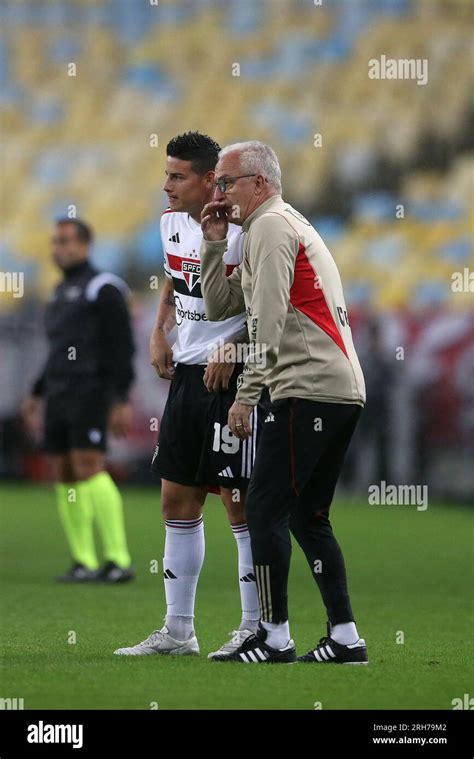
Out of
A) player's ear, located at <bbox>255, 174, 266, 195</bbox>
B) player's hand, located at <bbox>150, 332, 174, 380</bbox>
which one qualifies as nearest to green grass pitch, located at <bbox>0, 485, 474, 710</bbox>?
player's hand, located at <bbox>150, 332, 174, 380</bbox>

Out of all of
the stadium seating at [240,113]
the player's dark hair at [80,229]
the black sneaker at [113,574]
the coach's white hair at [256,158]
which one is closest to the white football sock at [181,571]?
the coach's white hair at [256,158]

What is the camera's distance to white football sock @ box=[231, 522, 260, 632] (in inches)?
241

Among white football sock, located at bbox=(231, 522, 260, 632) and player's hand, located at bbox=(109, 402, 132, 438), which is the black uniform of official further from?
white football sock, located at bbox=(231, 522, 260, 632)

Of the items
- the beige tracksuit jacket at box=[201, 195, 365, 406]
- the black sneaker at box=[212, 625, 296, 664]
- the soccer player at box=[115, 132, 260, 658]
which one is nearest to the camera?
the beige tracksuit jacket at box=[201, 195, 365, 406]

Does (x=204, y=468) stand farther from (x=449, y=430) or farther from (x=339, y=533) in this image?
(x=449, y=430)

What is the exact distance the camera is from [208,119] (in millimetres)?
24672

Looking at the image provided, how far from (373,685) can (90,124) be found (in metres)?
21.6

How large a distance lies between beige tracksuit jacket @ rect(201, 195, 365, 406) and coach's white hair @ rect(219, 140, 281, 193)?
11 centimetres

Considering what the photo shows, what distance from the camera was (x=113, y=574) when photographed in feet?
31.2

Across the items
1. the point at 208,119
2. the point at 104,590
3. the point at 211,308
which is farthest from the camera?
the point at 208,119

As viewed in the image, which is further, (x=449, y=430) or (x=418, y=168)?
(x=418, y=168)

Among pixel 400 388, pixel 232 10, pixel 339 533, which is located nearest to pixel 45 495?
pixel 400 388

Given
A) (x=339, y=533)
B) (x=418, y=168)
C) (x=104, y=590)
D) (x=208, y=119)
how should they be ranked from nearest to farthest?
(x=104, y=590) < (x=339, y=533) < (x=418, y=168) < (x=208, y=119)

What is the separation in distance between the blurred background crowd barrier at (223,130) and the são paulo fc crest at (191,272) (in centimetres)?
1359
